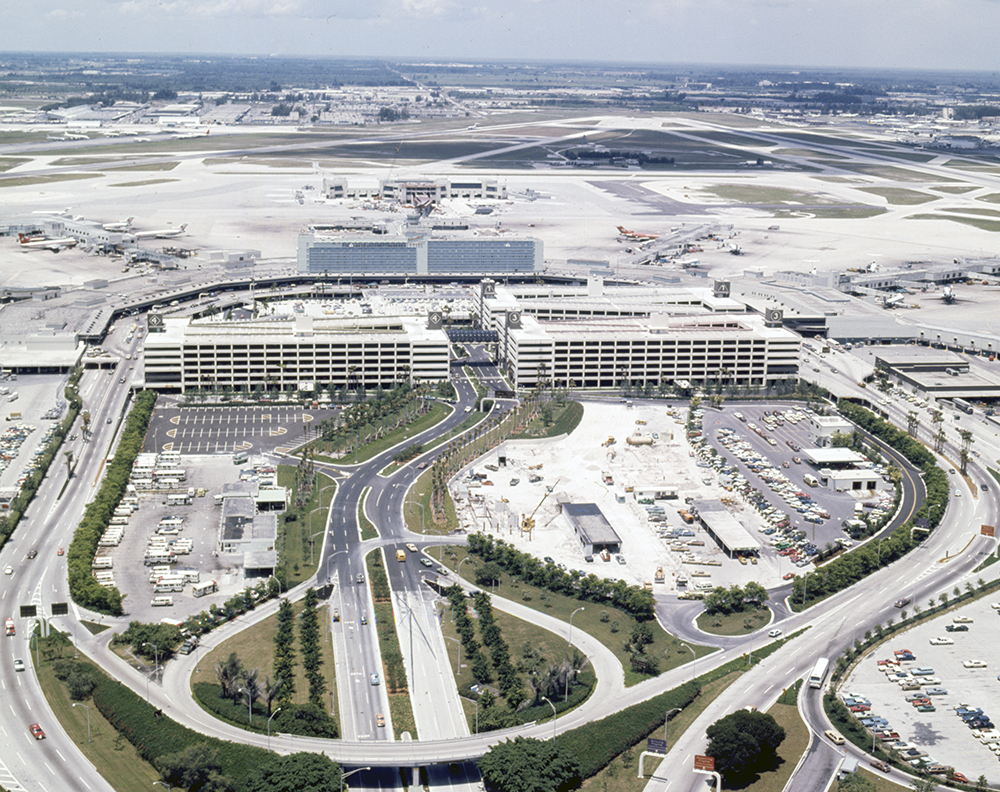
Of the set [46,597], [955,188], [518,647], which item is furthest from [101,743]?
[955,188]

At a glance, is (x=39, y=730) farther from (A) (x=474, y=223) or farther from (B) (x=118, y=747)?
(A) (x=474, y=223)

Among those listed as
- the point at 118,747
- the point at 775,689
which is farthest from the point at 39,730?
the point at 775,689

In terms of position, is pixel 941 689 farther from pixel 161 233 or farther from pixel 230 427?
pixel 161 233

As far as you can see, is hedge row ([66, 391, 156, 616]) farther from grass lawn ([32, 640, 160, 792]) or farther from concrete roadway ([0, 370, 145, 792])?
grass lawn ([32, 640, 160, 792])

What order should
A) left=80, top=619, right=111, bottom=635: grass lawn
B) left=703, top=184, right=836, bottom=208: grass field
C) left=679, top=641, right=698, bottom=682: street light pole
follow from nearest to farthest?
left=679, top=641, right=698, bottom=682: street light pole → left=80, top=619, right=111, bottom=635: grass lawn → left=703, top=184, right=836, bottom=208: grass field

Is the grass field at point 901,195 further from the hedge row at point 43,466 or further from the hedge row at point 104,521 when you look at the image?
the hedge row at point 104,521

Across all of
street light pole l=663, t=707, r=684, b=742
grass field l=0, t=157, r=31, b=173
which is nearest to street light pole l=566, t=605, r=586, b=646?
street light pole l=663, t=707, r=684, b=742
